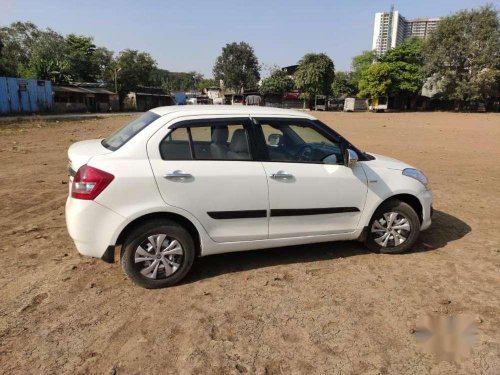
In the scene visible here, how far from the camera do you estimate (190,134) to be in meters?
A: 3.74

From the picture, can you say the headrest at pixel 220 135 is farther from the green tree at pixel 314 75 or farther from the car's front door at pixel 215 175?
the green tree at pixel 314 75

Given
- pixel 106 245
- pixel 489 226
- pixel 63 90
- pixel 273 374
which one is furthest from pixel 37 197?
pixel 63 90

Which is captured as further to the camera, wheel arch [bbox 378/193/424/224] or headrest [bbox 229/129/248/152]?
wheel arch [bbox 378/193/424/224]

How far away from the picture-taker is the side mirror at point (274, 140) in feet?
13.3

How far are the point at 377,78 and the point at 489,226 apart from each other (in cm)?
5475

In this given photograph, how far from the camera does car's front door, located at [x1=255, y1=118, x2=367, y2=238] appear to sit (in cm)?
393

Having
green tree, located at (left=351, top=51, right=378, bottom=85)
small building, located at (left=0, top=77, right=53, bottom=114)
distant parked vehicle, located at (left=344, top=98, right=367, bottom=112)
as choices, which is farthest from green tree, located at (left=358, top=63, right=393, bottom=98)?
small building, located at (left=0, top=77, right=53, bottom=114)

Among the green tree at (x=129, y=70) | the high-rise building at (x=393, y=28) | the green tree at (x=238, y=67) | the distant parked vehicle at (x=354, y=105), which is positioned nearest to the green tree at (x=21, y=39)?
the green tree at (x=129, y=70)

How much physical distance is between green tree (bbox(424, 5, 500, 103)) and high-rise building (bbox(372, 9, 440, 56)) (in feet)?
171

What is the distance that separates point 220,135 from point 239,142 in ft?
0.66

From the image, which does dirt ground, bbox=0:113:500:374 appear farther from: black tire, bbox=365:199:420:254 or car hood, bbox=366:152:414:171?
car hood, bbox=366:152:414:171

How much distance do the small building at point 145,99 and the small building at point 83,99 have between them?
142 inches

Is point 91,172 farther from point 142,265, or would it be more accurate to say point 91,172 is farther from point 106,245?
point 142,265

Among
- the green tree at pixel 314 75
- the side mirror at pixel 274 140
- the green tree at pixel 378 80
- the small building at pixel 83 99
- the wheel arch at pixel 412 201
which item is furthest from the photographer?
the green tree at pixel 314 75
